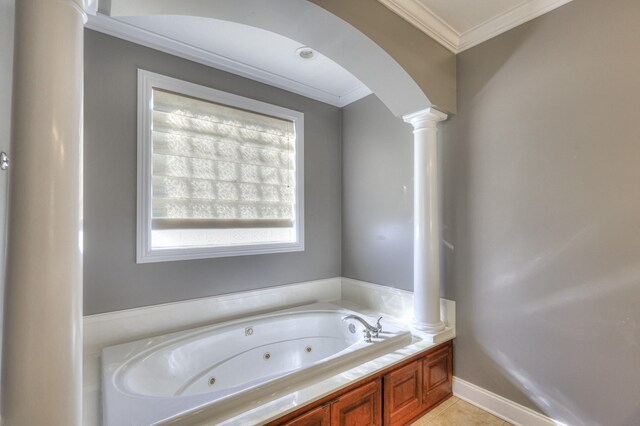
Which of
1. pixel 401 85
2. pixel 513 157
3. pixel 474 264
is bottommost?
pixel 474 264

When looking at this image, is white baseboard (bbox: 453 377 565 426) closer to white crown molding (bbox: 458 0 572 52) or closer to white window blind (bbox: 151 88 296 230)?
white window blind (bbox: 151 88 296 230)

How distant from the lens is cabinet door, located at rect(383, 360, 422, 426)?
5.71 ft

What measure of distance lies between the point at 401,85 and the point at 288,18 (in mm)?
846

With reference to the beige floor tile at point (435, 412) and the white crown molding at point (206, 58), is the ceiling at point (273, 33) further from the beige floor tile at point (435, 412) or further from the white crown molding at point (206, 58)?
the beige floor tile at point (435, 412)

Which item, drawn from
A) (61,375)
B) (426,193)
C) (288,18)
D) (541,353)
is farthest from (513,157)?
(61,375)

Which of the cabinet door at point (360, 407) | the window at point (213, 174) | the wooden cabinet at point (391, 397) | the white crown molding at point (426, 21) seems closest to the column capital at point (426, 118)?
the white crown molding at point (426, 21)

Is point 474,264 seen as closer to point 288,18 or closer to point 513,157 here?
point 513,157

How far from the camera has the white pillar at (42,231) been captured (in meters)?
0.78

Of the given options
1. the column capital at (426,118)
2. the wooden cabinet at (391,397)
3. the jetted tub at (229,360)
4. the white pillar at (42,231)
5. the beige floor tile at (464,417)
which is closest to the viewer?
the white pillar at (42,231)

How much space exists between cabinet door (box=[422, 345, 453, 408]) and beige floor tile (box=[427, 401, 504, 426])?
93mm

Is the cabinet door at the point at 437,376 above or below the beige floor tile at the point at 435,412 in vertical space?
Answer: above

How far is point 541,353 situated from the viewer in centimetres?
175

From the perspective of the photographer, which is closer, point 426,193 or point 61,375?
point 61,375

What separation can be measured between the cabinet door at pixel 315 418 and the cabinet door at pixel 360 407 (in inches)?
1.4
